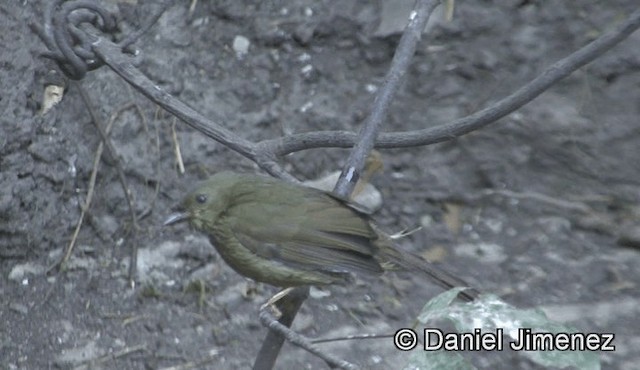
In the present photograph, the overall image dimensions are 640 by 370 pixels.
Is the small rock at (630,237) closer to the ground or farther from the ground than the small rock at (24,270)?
farther from the ground

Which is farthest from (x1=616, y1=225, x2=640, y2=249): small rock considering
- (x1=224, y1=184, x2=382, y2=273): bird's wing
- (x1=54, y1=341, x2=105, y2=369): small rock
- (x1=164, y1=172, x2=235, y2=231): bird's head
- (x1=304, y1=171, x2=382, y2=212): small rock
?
(x1=54, y1=341, x2=105, y2=369): small rock

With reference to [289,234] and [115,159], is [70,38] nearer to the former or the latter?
[289,234]

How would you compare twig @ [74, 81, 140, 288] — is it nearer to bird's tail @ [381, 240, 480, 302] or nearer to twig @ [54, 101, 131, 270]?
twig @ [54, 101, 131, 270]

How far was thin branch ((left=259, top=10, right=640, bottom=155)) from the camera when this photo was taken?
3.10 m

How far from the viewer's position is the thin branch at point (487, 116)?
3096 millimetres

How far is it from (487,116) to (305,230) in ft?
2.01

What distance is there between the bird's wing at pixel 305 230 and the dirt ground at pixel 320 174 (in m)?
0.66

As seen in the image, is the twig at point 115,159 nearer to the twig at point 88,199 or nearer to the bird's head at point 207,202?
the twig at point 88,199

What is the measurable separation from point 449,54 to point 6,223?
1859 millimetres

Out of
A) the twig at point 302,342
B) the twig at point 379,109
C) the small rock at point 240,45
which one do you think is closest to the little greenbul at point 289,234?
the twig at point 379,109

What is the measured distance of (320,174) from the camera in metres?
4.53

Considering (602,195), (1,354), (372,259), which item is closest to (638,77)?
(602,195)

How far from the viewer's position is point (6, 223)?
13.6ft

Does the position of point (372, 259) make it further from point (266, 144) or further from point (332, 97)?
point (332, 97)
